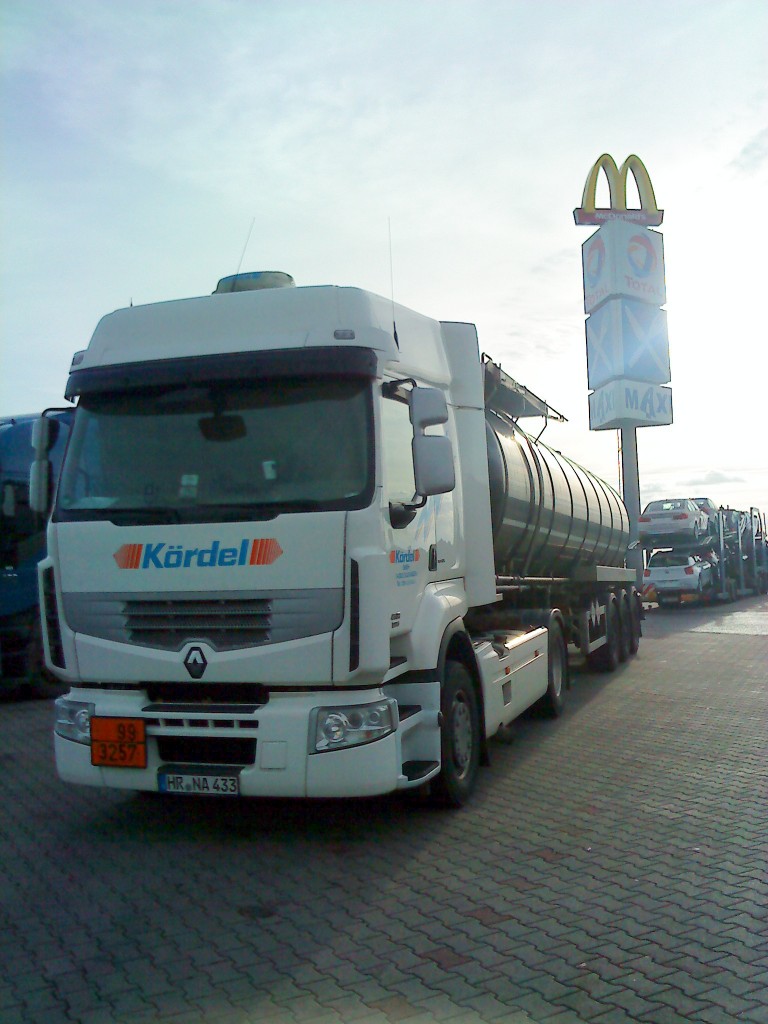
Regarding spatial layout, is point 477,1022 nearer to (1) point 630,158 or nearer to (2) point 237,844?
(2) point 237,844

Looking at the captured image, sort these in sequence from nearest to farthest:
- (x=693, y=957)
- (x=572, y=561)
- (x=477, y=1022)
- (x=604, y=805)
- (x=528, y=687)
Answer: (x=477, y=1022) → (x=693, y=957) → (x=604, y=805) → (x=528, y=687) → (x=572, y=561)

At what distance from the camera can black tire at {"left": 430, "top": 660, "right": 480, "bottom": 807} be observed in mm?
6387

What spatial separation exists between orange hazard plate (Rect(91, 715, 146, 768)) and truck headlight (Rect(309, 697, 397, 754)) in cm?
104

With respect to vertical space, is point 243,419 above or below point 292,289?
below

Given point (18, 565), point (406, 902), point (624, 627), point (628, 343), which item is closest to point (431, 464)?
point (406, 902)

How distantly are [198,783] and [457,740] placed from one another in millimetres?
1860

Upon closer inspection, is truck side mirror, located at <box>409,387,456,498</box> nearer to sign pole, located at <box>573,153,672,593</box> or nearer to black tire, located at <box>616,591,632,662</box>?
black tire, located at <box>616,591,632,662</box>

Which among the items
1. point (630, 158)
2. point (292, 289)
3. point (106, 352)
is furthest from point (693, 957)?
point (630, 158)

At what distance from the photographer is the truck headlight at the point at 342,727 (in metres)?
5.45

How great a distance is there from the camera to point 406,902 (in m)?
4.87

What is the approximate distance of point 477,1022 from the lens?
11.6ft

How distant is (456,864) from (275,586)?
183cm

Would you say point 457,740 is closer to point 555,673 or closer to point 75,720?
point 75,720

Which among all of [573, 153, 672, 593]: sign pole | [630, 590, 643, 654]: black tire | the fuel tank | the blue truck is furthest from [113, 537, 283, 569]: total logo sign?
[573, 153, 672, 593]: sign pole
